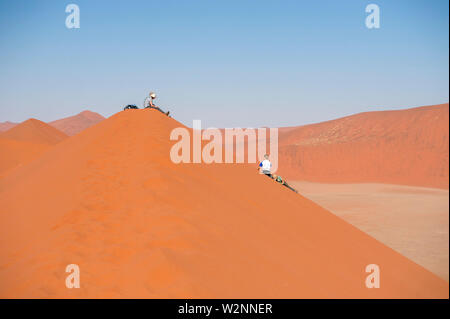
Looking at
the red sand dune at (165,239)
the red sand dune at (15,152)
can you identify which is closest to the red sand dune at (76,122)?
the red sand dune at (15,152)

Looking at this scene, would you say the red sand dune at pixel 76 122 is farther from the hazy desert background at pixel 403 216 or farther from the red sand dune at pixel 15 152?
the hazy desert background at pixel 403 216

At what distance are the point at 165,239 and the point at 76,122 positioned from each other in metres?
110

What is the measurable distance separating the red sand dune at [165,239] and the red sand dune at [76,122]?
93313 millimetres

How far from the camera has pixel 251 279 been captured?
4250mm

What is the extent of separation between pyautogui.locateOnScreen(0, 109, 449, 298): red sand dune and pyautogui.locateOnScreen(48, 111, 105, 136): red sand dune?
93.3 meters

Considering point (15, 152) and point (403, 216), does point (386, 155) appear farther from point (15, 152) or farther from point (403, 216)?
point (15, 152)

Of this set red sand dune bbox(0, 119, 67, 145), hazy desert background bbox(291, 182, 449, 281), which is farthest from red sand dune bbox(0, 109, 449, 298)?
red sand dune bbox(0, 119, 67, 145)

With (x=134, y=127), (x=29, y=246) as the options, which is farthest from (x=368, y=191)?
(x=29, y=246)

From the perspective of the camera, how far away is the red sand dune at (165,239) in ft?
12.4

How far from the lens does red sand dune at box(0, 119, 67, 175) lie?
2352 centimetres

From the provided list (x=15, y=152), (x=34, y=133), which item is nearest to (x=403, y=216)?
(x=15, y=152)

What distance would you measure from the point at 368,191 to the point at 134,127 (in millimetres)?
23957

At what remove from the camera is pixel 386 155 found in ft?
128

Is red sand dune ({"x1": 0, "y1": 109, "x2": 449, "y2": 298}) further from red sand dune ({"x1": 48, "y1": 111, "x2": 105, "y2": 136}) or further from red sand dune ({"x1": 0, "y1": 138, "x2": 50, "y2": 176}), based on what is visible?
red sand dune ({"x1": 48, "y1": 111, "x2": 105, "y2": 136})
